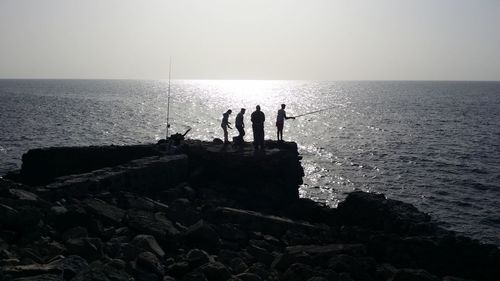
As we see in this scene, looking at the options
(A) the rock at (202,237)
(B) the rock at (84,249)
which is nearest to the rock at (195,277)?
(B) the rock at (84,249)

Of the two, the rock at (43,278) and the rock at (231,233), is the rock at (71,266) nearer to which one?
the rock at (43,278)

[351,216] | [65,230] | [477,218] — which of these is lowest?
[477,218]

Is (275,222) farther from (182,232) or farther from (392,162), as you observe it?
(392,162)

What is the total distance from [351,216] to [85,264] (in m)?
10.3

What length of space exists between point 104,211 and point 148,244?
6.71ft

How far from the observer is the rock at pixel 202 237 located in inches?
386

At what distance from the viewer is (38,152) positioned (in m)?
17.2

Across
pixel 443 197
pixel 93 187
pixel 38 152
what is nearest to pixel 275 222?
pixel 93 187

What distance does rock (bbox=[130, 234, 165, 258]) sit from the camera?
8.58 m

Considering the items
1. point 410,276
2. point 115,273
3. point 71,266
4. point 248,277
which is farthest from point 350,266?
point 71,266

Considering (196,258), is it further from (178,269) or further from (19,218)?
(19,218)

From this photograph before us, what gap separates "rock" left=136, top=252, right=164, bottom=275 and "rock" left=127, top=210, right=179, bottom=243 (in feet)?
4.75

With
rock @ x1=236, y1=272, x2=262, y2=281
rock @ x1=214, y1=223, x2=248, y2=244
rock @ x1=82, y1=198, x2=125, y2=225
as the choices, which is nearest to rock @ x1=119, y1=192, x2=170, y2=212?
rock @ x1=82, y1=198, x2=125, y2=225

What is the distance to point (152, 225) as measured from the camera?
386 inches
